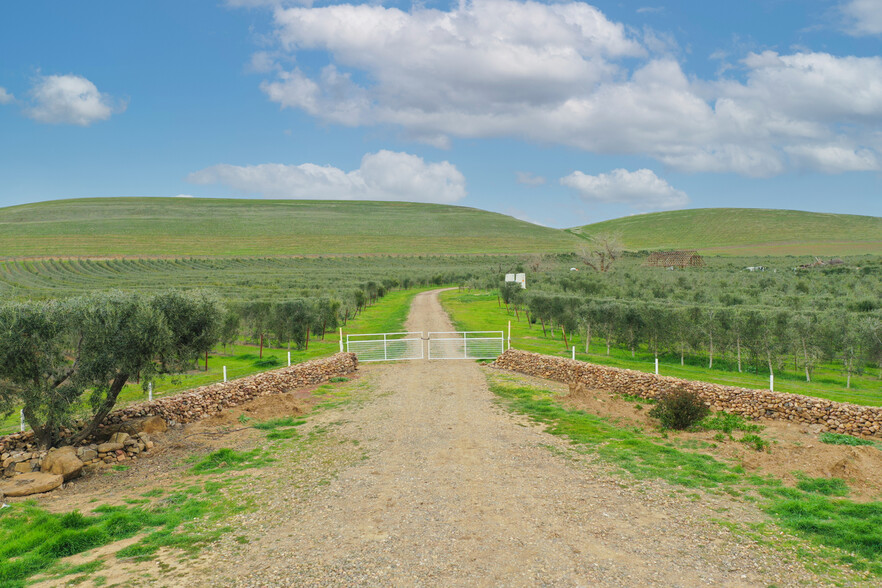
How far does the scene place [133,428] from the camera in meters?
15.0

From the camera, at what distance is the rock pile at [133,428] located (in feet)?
41.0

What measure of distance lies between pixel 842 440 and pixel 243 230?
495ft

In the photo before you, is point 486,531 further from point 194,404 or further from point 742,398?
point 194,404

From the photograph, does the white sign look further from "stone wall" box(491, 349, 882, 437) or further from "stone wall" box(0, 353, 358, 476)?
"stone wall" box(0, 353, 358, 476)

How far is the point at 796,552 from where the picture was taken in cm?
824

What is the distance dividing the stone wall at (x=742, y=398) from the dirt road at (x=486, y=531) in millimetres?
6162

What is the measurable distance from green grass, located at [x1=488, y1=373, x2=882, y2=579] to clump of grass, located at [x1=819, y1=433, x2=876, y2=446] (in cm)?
308

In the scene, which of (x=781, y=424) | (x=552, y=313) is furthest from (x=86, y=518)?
(x=552, y=313)

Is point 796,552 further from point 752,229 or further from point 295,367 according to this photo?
point 752,229

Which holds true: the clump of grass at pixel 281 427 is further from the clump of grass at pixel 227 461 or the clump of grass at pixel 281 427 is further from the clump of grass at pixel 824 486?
the clump of grass at pixel 824 486

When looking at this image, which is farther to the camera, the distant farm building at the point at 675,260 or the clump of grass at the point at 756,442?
the distant farm building at the point at 675,260

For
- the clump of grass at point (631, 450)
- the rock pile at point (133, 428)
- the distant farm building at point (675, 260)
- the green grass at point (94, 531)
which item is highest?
the distant farm building at point (675, 260)

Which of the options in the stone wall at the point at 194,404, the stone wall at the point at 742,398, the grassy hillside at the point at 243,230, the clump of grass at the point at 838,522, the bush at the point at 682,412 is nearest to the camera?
the clump of grass at the point at 838,522

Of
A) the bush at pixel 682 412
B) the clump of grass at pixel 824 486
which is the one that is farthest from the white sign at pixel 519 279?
the clump of grass at pixel 824 486
